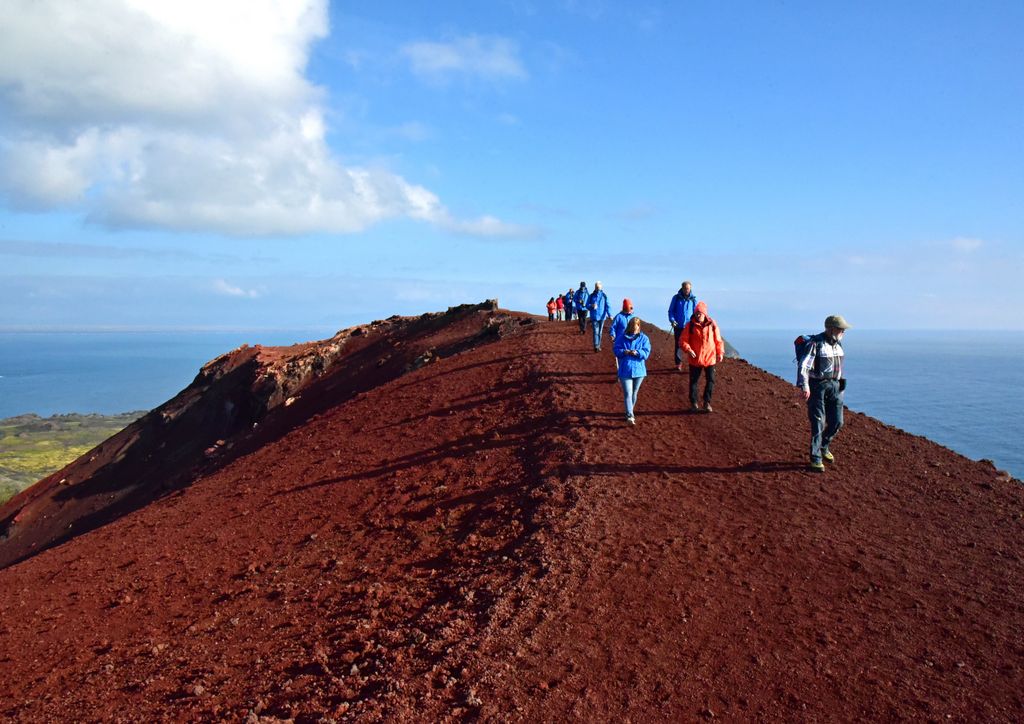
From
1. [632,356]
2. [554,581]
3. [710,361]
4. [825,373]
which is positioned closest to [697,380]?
[710,361]

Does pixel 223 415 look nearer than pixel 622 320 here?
No

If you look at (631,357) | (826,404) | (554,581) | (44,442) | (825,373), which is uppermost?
(631,357)

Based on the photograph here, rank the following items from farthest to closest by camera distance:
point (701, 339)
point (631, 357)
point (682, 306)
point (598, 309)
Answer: point (598, 309), point (682, 306), point (701, 339), point (631, 357)

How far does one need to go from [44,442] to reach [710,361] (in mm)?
99540

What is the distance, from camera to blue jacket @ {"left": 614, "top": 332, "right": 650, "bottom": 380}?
12031mm

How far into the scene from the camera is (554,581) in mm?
6871

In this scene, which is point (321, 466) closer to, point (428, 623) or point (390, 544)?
point (390, 544)

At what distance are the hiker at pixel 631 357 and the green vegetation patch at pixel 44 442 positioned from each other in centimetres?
5960

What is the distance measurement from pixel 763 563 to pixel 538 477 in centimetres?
378

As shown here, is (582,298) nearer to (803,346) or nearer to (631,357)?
(631,357)

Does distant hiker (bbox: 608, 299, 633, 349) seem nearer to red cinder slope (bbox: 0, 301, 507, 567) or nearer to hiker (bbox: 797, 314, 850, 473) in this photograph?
hiker (bbox: 797, 314, 850, 473)

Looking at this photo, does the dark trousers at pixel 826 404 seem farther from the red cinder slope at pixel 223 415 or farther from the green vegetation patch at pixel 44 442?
the green vegetation patch at pixel 44 442

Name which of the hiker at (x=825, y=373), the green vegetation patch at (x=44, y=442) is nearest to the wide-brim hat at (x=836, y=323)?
the hiker at (x=825, y=373)

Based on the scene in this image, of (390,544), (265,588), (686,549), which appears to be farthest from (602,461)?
(265,588)
